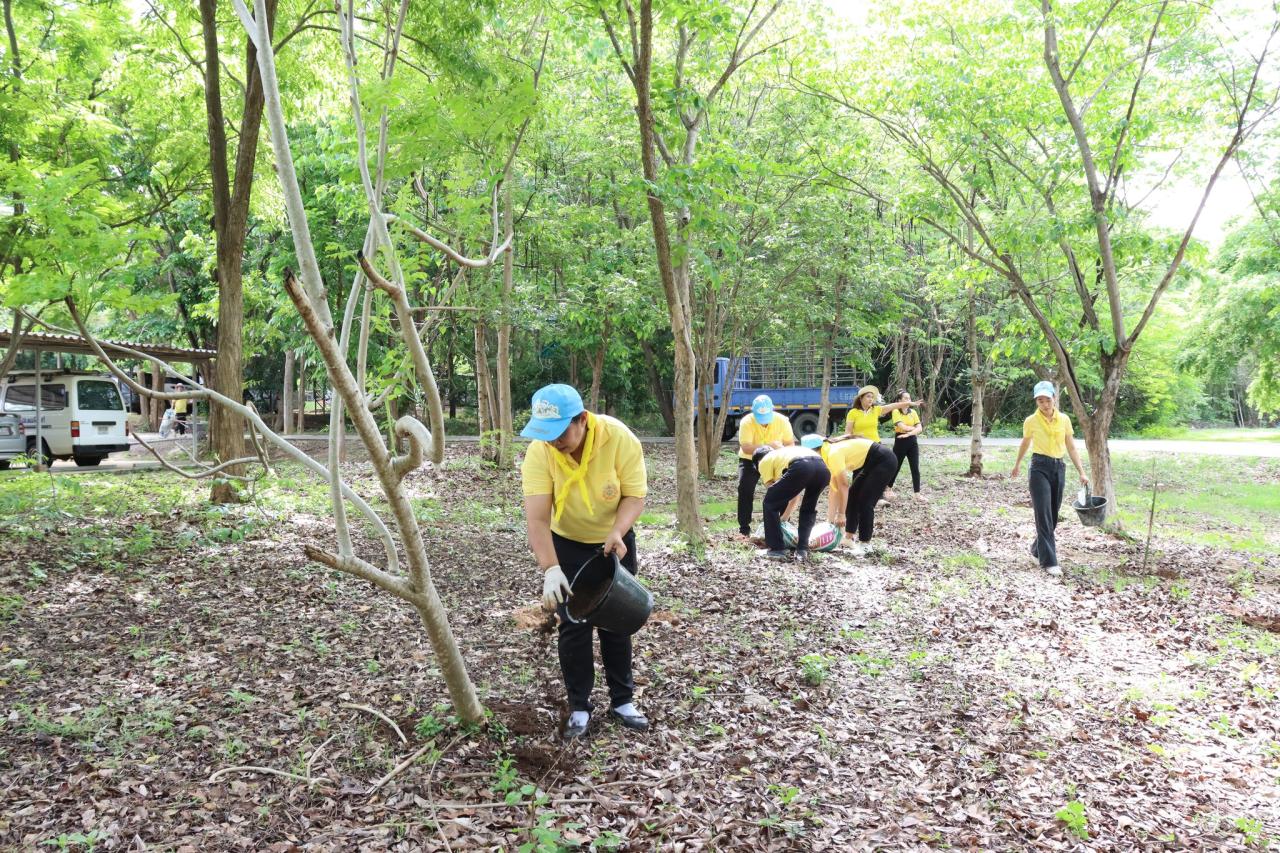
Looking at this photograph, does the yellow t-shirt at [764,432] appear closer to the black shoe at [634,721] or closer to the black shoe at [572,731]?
the black shoe at [634,721]

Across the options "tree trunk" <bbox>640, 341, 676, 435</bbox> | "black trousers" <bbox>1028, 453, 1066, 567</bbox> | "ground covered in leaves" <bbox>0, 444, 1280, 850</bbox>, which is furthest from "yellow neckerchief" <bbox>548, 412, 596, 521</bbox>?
"tree trunk" <bbox>640, 341, 676, 435</bbox>

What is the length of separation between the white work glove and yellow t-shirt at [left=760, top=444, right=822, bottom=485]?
3.80 m

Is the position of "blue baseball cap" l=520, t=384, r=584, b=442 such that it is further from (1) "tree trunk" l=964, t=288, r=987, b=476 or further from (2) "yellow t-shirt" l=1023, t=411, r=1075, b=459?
(1) "tree trunk" l=964, t=288, r=987, b=476

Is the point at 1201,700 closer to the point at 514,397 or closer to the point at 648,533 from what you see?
the point at 648,533

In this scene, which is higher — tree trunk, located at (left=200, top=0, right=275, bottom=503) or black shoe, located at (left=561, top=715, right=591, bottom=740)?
tree trunk, located at (left=200, top=0, right=275, bottom=503)

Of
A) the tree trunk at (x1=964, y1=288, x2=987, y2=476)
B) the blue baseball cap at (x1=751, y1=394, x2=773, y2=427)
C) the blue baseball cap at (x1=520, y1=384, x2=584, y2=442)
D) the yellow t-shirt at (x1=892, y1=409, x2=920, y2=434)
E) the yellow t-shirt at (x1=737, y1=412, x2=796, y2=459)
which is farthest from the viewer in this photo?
the tree trunk at (x1=964, y1=288, x2=987, y2=476)

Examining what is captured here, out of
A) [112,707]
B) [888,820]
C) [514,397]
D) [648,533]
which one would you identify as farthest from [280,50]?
[514,397]

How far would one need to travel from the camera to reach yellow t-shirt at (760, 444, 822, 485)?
6.82m

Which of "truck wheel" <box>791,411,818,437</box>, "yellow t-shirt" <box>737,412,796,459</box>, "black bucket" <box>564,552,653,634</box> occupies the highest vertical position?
"yellow t-shirt" <box>737,412,796,459</box>

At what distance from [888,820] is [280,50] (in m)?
8.39

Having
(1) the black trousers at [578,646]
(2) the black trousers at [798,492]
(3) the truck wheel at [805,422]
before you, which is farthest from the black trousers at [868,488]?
(3) the truck wheel at [805,422]

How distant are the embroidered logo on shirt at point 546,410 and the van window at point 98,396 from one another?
45.2 ft

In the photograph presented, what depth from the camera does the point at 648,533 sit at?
8.30 meters

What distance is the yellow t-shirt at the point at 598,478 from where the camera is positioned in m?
3.44
